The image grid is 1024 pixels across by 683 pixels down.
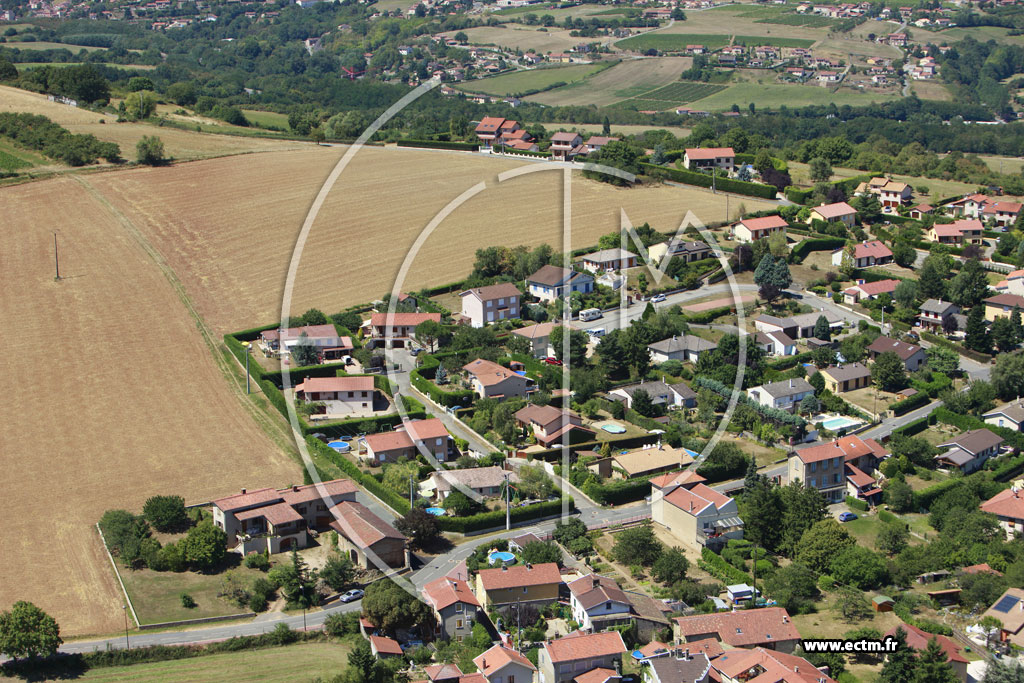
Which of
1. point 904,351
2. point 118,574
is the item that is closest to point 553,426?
point 118,574

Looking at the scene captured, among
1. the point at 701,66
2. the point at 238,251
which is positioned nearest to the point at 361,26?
the point at 701,66

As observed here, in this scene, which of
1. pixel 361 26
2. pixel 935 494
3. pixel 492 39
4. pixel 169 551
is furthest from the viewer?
pixel 361 26

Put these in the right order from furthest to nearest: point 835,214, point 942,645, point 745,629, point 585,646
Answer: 1. point 835,214
2. point 745,629
3. point 942,645
4. point 585,646

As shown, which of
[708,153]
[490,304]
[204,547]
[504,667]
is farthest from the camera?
[708,153]

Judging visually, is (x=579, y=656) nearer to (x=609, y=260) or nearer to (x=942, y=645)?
(x=942, y=645)

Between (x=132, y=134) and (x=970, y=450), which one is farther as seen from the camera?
(x=132, y=134)

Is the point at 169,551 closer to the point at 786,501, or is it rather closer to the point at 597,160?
the point at 786,501
